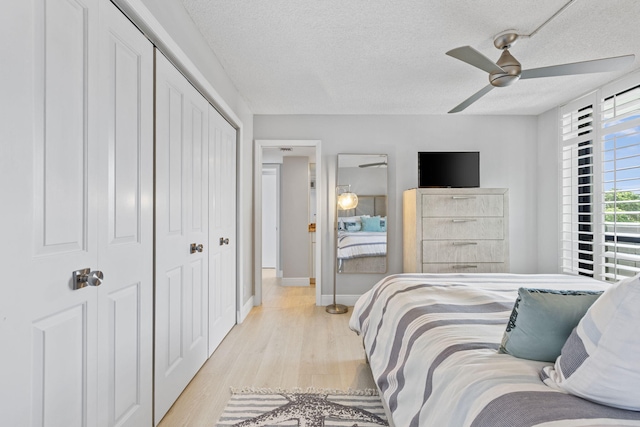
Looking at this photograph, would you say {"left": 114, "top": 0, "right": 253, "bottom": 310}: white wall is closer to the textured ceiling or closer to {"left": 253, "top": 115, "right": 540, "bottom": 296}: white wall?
the textured ceiling

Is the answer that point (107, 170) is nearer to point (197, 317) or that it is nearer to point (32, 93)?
point (32, 93)

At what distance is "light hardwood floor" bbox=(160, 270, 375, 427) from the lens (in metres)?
1.99

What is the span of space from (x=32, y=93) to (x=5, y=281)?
536mm

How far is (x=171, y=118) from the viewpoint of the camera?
76.1 inches

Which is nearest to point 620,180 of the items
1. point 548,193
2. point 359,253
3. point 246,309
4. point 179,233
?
point 548,193

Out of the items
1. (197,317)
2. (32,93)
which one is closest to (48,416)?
(32,93)

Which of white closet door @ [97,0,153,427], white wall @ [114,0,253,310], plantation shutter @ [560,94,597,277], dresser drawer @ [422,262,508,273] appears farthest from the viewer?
dresser drawer @ [422,262,508,273]

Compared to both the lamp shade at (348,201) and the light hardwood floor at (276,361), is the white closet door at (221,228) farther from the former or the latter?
the lamp shade at (348,201)

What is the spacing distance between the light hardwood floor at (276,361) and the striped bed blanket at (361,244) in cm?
79

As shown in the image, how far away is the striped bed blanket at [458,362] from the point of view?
2.66ft

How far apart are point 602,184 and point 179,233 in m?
3.91

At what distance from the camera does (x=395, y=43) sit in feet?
8.18

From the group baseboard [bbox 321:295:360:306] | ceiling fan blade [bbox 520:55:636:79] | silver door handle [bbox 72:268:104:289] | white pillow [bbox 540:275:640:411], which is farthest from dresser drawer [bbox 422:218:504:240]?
silver door handle [bbox 72:268:104:289]

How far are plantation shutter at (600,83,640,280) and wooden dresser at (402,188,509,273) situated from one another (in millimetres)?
880
